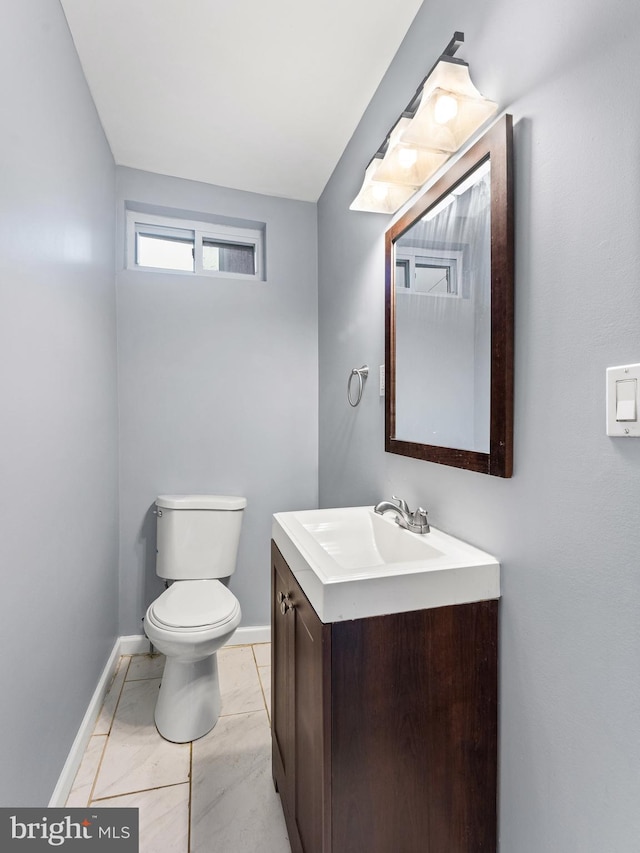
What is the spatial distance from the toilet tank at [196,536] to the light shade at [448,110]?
5.85ft

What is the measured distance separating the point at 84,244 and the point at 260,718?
2070 millimetres

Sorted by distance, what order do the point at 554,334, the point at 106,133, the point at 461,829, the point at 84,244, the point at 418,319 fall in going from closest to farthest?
the point at 554,334
the point at 461,829
the point at 418,319
the point at 84,244
the point at 106,133

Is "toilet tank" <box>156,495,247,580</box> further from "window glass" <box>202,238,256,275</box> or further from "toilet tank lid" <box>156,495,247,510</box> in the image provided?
"window glass" <box>202,238,256,275</box>

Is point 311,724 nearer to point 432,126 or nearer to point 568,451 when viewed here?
point 568,451

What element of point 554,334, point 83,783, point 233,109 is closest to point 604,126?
point 554,334

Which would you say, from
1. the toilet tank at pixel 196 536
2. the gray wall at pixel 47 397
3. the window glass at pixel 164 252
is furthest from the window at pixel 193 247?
the toilet tank at pixel 196 536

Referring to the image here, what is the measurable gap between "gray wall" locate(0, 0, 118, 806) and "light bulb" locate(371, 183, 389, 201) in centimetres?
100

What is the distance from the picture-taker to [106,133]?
1.95 meters

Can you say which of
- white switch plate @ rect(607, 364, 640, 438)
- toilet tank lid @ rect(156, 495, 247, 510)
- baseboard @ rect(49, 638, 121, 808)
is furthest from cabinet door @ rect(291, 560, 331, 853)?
toilet tank lid @ rect(156, 495, 247, 510)

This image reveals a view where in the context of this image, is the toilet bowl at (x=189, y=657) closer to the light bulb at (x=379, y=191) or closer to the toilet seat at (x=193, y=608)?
the toilet seat at (x=193, y=608)

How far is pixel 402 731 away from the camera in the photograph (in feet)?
2.93

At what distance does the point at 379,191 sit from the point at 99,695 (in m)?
2.33

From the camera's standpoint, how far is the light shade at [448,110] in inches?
38.7

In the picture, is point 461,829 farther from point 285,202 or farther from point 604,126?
point 285,202
